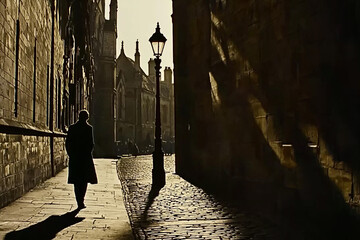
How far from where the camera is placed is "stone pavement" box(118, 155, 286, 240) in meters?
6.03

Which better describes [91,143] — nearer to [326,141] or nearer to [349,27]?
[326,141]

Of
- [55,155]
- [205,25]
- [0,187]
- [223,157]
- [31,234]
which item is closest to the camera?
[31,234]

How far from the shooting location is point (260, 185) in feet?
29.0

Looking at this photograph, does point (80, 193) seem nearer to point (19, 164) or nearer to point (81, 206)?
point (81, 206)

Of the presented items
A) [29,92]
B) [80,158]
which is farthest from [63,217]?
[29,92]

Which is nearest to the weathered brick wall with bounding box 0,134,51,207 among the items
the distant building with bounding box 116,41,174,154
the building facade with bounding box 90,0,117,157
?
the building facade with bounding box 90,0,117,157

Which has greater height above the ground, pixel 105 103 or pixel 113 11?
pixel 113 11

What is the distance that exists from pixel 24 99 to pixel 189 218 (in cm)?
486

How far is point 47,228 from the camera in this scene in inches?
243

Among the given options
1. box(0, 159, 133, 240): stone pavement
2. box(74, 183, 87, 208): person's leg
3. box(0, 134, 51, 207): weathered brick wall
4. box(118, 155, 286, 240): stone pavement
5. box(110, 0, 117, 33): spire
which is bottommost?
box(118, 155, 286, 240): stone pavement

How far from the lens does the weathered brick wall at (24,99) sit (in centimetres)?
790

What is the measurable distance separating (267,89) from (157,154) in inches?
242

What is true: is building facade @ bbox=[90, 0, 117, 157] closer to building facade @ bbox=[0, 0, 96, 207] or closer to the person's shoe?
building facade @ bbox=[0, 0, 96, 207]

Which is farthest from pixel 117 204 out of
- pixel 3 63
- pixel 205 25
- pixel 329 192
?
pixel 205 25
